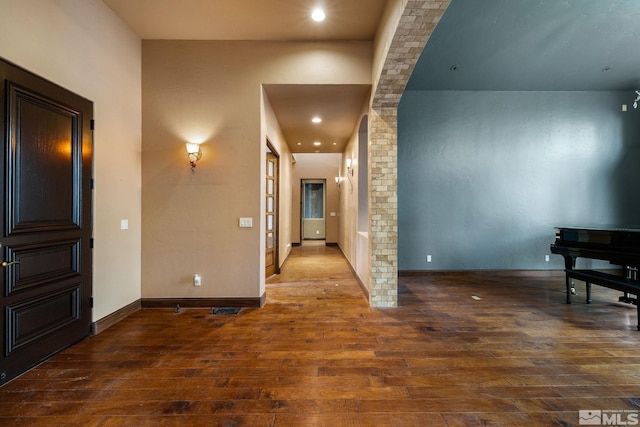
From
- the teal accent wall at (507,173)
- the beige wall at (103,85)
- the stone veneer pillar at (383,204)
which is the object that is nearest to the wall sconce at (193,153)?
the beige wall at (103,85)

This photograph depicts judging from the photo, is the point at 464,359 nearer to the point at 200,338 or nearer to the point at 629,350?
the point at 629,350

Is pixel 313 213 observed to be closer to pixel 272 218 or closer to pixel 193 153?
pixel 272 218

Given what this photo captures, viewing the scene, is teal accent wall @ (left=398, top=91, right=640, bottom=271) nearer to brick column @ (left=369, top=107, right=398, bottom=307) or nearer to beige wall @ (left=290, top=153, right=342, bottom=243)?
brick column @ (left=369, top=107, right=398, bottom=307)

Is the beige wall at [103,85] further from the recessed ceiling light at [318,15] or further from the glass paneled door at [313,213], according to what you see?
the glass paneled door at [313,213]

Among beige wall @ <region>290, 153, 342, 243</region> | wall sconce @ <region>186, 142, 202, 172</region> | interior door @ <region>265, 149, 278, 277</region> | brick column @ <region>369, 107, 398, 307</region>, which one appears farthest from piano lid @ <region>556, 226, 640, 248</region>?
beige wall @ <region>290, 153, 342, 243</region>

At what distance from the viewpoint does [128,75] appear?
11.1 ft

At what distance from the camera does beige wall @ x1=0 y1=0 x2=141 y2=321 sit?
2.25 metres

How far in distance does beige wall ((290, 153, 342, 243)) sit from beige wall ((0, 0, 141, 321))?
706cm

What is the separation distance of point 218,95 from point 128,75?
1090 millimetres

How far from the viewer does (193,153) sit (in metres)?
3.51

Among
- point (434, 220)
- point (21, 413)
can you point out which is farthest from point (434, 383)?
point (434, 220)

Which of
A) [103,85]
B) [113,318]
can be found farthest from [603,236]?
[103,85]

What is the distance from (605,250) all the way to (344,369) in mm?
3793

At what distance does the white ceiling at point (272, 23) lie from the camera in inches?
119
